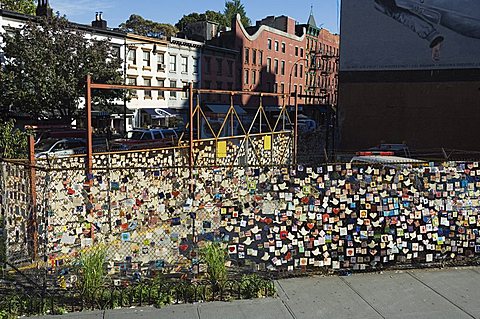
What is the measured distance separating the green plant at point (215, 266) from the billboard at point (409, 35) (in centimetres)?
2914

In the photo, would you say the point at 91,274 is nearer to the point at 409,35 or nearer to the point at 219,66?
the point at 409,35

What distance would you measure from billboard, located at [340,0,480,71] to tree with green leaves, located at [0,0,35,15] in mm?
30985

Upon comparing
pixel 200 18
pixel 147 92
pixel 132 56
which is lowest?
pixel 147 92

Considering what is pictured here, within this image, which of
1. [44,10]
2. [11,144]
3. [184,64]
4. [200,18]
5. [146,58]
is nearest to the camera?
[11,144]

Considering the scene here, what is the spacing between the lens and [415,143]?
3281 cm

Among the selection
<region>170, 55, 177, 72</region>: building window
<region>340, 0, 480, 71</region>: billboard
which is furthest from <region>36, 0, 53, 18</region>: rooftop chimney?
<region>340, 0, 480, 71</region>: billboard

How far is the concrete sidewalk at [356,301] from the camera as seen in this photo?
6480 mm

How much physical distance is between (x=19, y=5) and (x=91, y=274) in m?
47.4

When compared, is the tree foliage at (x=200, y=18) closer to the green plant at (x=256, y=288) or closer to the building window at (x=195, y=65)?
the building window at (x=195, y=65)

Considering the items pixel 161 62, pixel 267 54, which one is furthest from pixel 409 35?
pixel 267 54

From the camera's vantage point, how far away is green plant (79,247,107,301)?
662cm

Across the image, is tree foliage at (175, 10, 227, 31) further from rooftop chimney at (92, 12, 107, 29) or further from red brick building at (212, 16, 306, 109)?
rooftop chimney at (92, 12, 107, 29)

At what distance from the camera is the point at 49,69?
109 ft

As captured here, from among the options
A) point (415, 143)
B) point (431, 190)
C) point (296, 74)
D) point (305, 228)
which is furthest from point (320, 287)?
point (296, 74)
